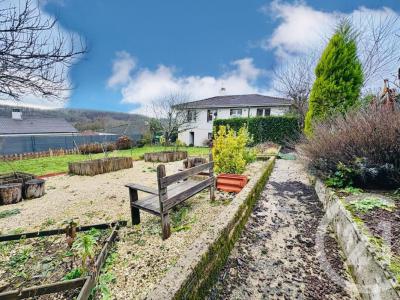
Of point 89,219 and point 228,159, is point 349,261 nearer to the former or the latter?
point 228,159

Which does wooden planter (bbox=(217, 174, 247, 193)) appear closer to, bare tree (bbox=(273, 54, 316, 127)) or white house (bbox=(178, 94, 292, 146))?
bare tree (bbox=(273, 54, 316, 127))

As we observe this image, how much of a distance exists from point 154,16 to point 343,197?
1010cm

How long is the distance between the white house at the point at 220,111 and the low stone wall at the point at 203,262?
19.1m

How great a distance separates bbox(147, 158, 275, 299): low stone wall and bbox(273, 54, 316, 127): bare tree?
14.2m

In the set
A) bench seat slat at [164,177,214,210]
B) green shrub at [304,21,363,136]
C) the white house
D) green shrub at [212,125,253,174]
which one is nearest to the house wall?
the white house

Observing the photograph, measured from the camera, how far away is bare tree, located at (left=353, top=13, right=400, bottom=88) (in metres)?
9.45

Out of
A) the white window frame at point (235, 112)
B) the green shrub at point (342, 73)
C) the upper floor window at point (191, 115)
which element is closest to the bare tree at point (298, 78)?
the white window frame at point (235, 112)

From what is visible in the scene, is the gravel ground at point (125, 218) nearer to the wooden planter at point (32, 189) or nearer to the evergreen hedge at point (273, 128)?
the wooden planter at point (32, 189)

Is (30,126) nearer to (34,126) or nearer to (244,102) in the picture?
(34,126)

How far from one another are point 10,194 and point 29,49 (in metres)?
3.56

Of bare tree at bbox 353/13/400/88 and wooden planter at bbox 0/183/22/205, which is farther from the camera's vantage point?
bare tree at bbox 353/13/400/88

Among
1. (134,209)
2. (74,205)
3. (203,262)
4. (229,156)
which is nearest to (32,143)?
(74,205)

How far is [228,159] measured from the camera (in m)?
5.64

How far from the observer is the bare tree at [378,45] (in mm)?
9445
